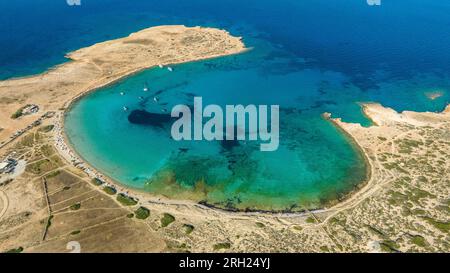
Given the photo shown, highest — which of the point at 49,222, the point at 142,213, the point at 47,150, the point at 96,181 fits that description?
A: the point at 47,150

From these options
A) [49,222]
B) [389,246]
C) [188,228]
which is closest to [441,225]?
[389,246]

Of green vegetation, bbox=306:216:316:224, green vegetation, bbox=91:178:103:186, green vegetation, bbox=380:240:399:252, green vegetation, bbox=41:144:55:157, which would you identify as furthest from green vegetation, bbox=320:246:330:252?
green vegetation, bbox=41:144:55:157

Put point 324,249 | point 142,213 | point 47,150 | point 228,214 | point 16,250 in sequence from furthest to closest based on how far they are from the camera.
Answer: point 47,150 < point 228,214 < point 142,213 < point 324,249 < point 16,250

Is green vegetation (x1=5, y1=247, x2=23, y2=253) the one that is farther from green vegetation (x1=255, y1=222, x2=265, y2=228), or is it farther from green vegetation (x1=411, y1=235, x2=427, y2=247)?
green vegetation (x1=411, y1=235, x2=427, y2=247)

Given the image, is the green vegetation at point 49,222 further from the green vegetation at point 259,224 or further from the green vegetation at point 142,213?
the green vegetation at point 259,224

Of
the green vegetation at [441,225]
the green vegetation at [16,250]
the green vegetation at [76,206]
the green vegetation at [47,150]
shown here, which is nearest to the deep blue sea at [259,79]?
the green vegetation at [47,150]

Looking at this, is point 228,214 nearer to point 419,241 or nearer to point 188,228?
point 188,228

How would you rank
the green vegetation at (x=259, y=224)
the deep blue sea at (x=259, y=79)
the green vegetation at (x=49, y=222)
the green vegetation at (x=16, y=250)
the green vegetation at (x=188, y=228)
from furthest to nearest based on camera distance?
the deep blue sea at (x=259, y=79) < the green vegetation at (x=259, y=224) < the green vegetation at (x=49, y=222) < the green vegetation at (x=188, y=228) < the green vegetation at (x=16, y=250)
